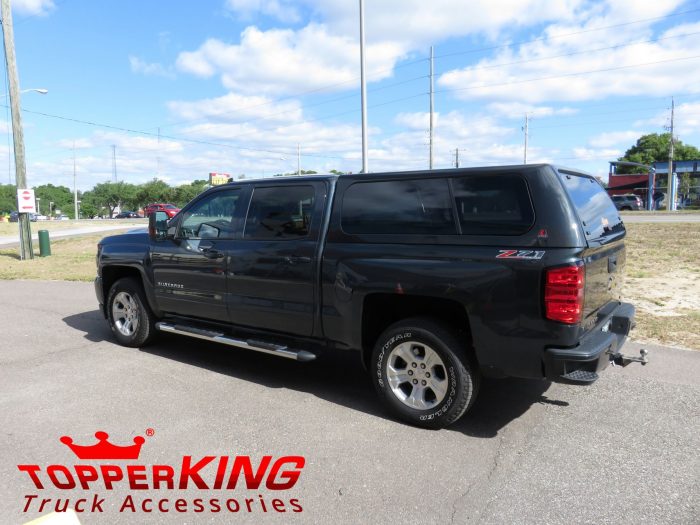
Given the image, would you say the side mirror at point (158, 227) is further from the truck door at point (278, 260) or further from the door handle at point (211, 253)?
the truck door at point (278, 260)

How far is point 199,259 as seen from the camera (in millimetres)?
5383

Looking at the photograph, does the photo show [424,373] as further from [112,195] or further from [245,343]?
[112,195]

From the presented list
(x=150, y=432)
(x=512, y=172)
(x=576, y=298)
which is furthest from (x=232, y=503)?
(x=512, y=172)

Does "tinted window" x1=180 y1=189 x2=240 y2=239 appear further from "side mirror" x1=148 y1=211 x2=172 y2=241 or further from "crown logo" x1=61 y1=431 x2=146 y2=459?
"crown logo" x1=61 y1=431 x2=146 y2=459

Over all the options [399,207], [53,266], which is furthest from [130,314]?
[53,266]

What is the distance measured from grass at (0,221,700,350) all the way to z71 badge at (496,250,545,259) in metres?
3.58

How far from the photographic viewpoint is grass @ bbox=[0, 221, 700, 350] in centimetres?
657

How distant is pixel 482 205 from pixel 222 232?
2.68 m

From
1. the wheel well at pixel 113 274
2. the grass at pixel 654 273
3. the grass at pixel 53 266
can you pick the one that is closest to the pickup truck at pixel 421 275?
the wheel well at pixel 113 274

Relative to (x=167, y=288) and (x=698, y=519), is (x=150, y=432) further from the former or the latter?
(x=698, y=519)

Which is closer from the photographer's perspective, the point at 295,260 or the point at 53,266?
the point at 295,260

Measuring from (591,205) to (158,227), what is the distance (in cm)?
421

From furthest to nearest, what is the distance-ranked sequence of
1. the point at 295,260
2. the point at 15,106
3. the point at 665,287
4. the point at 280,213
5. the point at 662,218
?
the point at 662,218 → the point at 15,106 → the point at 665,287 → the point at 280,213 → the point at 295,260

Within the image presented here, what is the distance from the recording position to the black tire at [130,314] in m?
6.12
